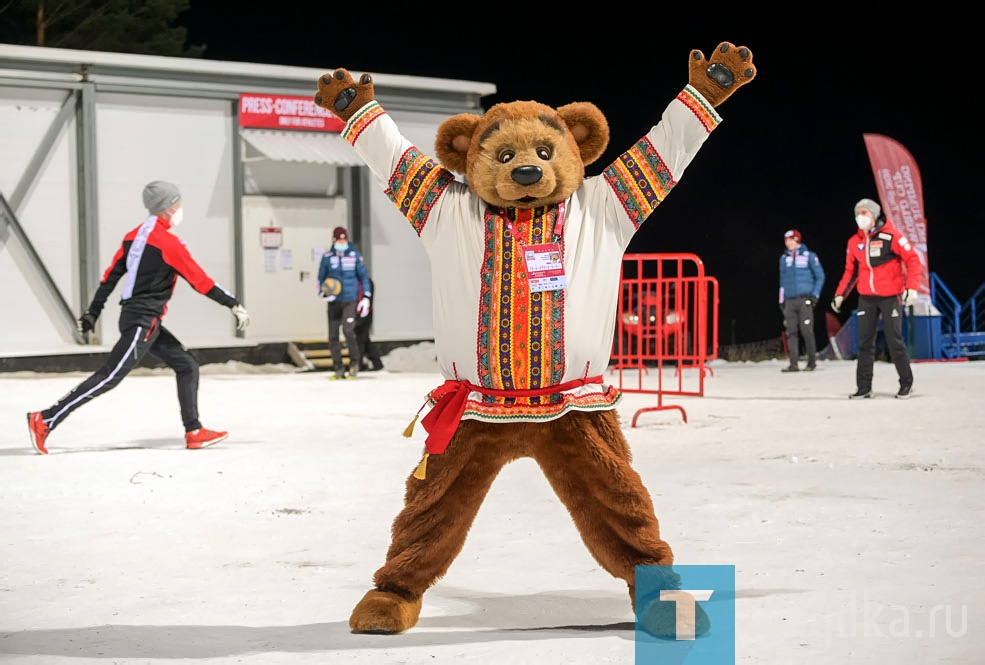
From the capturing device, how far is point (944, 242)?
2189 centimetres

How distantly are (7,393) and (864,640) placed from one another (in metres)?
10.1

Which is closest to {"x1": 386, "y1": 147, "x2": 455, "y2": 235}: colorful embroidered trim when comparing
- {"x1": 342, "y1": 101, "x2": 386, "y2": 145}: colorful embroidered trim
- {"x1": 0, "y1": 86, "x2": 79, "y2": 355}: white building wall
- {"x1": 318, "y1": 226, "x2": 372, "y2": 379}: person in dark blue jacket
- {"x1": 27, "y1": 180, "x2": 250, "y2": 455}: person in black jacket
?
{"x1": 342, "y1": 101, "x2": 386, "y2": 145}: colorful embroidered trim

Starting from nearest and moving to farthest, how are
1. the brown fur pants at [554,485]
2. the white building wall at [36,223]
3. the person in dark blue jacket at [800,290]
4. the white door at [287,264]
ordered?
1. the brown fur pants at [554,485]
2. the person in dark blue jacket at [800,290]
3. the white building wall at [36,223]
4. the white door at [287,264]

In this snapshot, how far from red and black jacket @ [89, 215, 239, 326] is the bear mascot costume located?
3879 mm

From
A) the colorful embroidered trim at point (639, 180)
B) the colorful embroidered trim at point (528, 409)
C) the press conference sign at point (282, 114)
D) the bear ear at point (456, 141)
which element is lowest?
the colorful embroidered trim at point (528, 409)

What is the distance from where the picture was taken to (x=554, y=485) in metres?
3.50

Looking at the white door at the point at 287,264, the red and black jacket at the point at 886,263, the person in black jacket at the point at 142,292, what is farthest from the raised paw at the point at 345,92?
the white door at the point at 287,264

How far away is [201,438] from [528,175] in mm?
4649

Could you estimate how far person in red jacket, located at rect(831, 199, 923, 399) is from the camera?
10.2 m

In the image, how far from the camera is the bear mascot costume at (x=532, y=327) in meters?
3.41

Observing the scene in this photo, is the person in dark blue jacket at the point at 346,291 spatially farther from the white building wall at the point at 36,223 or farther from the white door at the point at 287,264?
the white building wall at the point at 36,223

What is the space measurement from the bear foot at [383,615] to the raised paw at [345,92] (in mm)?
1503

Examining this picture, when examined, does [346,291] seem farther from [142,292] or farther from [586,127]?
[586,127]

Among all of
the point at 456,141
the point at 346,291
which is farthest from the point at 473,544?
the point at 346,291
